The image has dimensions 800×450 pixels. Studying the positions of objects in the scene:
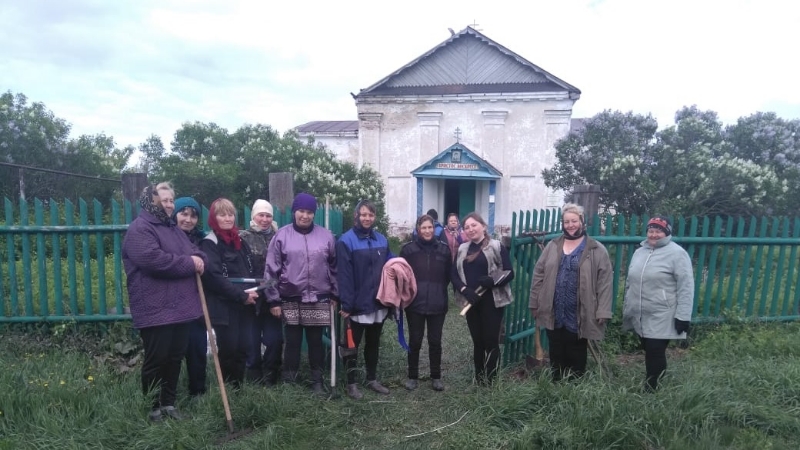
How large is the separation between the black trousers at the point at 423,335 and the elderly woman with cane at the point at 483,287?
0.97 ft

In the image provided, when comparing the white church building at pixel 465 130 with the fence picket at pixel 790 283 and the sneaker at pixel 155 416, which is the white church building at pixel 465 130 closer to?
the fence picket at pixel 790 283

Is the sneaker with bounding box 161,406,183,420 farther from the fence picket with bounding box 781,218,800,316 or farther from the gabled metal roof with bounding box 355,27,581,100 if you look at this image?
the gabled metal roof with bounding box 355,27,581,100

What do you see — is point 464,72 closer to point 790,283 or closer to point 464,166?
point 464,166

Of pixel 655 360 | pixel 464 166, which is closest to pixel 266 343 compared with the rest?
pixel 655 360

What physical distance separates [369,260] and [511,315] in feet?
5.14

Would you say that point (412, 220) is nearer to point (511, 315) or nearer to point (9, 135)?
point (9, 135)

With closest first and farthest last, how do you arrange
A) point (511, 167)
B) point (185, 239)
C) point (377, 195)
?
point (185, 239) < point (377, 195) < point (511, 167)

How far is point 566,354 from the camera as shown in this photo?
14.0ft

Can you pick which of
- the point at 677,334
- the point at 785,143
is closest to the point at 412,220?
the point at 785,143

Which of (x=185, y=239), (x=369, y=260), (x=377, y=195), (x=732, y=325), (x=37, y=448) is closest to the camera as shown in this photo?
(x=37, y=448)

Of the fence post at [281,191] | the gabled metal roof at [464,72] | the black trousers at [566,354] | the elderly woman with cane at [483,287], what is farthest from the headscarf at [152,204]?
the gabled metal roof at [464,72]

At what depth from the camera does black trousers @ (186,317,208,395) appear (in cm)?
397

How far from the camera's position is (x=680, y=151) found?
1098cm

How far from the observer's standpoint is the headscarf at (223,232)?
13.2 feet
